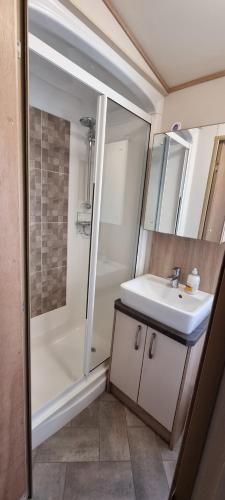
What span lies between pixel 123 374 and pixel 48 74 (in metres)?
2.08

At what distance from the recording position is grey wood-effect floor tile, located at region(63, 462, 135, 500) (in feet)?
3.61

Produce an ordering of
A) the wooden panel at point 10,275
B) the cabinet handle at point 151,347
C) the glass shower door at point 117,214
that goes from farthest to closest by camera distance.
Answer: the glass shower door at point 117,214
the cabinet handle at point 151,347
the wooden panel at point 10,275

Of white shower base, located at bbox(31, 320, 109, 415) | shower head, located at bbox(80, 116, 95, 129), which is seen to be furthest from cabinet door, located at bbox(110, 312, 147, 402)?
shower head, located at bbox(80, 116, 95, 129)

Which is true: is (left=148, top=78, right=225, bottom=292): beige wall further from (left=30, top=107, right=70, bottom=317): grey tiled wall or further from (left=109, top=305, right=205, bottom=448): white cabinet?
(left=30, top=107, right=70, bottom=317): grey tiled wall

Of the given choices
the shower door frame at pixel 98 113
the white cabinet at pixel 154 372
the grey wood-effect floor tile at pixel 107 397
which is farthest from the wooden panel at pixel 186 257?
the grey wood-effect floor tile at pixel 107 397

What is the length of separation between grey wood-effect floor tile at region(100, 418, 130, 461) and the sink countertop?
74 centimetres

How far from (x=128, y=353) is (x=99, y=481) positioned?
2.10 ft

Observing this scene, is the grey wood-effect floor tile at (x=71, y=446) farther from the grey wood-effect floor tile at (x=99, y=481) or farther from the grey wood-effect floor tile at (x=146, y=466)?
the grey wood-effect floor tile at (x=146, y=466)

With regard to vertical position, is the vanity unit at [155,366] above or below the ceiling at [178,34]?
below

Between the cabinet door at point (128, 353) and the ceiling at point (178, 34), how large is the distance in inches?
62.4

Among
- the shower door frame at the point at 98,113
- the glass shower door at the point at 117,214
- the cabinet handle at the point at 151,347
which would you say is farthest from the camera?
the glass shower door at the point at 117,214

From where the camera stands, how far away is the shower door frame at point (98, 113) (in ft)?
3.12

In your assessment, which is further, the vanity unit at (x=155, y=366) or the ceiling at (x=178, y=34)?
the vanity unit at (x=155, y=366)

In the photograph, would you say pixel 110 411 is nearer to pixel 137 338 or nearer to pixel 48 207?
pixel 137 338
